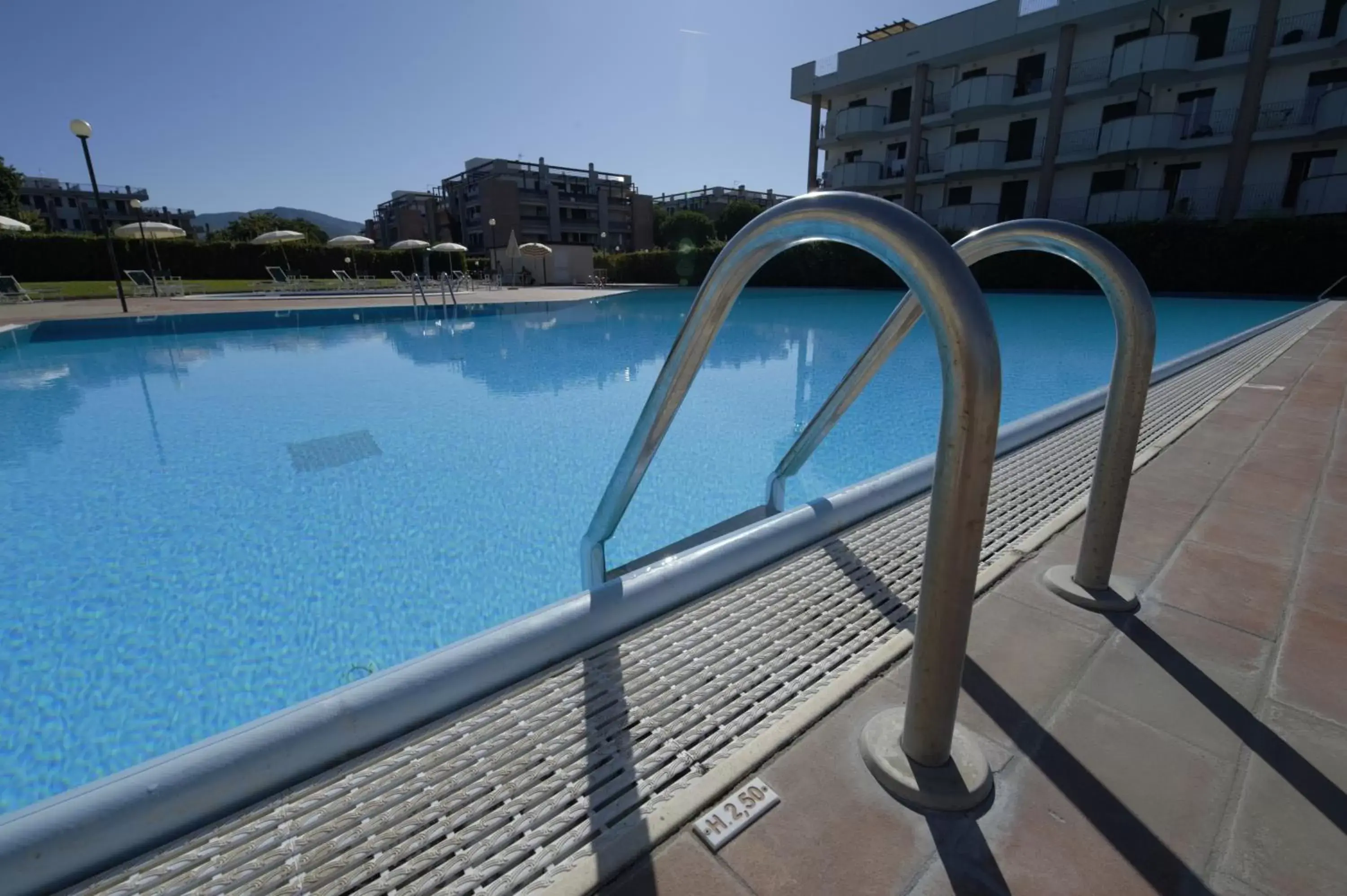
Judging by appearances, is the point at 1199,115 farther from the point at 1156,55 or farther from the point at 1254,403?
the point at 1254,403

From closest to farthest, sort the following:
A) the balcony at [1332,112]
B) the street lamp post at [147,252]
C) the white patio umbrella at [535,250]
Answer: the balcony at [1332,112] < the street lamp post at [147,252] < the white patio umbrella at [535,250]

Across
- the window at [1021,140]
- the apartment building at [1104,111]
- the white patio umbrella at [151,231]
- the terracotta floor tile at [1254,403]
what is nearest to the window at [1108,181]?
the apartment building at [1104,111]

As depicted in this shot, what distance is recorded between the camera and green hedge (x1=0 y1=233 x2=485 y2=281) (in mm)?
27750

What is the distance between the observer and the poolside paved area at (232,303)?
15.7 metres

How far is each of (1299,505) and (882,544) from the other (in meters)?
2.01

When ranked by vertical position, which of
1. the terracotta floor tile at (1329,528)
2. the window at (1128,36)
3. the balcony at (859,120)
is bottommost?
the terracotta floor tile at (1329,528)

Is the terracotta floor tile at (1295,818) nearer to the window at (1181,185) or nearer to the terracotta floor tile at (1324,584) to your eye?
the terracotta floor tile at (1324,584)

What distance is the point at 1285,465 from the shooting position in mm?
3396

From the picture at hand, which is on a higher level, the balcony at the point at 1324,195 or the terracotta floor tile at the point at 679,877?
the balcony at the point at 1324,195

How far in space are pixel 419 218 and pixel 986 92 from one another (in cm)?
6435

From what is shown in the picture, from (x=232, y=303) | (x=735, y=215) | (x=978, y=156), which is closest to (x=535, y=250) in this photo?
(x=232, y=303)

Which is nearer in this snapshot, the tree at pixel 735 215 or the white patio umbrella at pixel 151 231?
the white patio umbrella at pixel 151 231

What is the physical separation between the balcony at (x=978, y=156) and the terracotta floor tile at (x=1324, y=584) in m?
29.3

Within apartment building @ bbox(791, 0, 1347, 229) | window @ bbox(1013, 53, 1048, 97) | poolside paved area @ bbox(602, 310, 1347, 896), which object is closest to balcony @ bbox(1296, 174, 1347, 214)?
apartment building @ bbox(791, 0, 1347, 229)
